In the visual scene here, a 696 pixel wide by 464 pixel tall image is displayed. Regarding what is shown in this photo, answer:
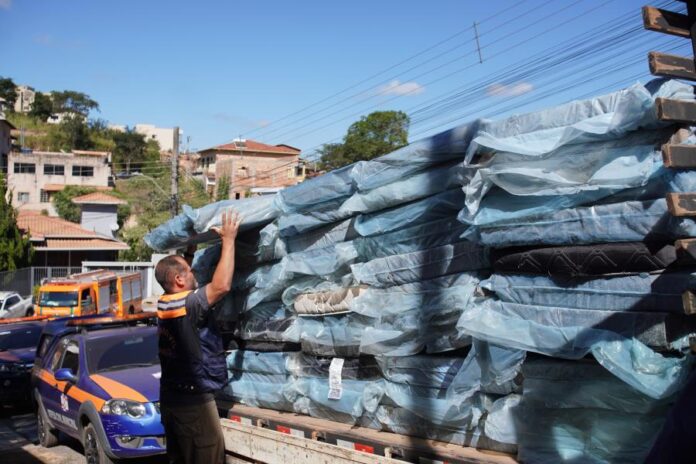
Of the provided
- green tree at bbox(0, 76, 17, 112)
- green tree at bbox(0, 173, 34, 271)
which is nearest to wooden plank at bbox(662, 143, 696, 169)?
green tree at bbox(0, 173, 34, 271)

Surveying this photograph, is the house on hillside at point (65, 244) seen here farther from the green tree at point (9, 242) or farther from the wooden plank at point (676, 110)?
the wooden plank at point (676, 110)

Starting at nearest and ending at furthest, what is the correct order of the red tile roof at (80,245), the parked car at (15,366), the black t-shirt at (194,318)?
the black t-shirt at (194,318), the parked car at (15,366), the red tile roof at (80,245)

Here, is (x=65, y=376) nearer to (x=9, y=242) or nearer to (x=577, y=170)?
(x=577, y=170)

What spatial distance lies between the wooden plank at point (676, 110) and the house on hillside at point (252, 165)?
56.0 metres

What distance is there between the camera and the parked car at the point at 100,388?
744cm

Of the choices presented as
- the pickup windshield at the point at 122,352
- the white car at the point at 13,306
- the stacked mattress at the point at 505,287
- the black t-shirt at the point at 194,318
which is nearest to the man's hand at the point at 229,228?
the black t-shirt at the point at 194,318

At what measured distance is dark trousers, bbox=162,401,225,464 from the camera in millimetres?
4691

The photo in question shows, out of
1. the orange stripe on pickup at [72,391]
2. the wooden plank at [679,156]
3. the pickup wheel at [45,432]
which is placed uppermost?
the wooden plank at [679,156]

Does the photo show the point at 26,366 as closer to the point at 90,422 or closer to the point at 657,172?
the point at 90,422

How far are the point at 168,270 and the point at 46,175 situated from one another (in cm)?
6107

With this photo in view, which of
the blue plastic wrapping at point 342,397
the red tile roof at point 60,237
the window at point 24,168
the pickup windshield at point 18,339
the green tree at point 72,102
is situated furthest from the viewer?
the green tree at point 72,102

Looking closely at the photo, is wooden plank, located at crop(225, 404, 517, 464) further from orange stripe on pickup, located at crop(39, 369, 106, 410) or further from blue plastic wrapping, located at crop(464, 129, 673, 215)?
orange stripe on pickup, located at crop(39, 369, 106, 410)

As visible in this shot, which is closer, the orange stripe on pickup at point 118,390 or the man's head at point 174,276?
the man's head at point 174,276

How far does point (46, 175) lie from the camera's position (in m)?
60.3
